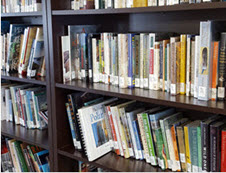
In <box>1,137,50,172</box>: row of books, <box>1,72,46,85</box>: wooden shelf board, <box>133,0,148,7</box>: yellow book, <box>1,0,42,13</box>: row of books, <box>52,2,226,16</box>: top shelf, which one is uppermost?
<box>1,0,42,13</box>: row of books

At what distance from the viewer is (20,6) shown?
5.73 feet

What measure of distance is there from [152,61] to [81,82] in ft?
1.39

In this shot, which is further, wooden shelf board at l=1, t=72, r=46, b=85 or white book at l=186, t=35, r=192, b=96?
wooden shelf board at l=1, t=72, r=46, b=85

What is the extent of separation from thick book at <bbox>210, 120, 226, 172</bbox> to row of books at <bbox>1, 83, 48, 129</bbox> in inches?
40.1

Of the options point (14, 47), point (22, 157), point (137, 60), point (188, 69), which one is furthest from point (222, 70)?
point (22, 157)

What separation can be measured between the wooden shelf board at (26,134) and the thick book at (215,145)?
0.90m

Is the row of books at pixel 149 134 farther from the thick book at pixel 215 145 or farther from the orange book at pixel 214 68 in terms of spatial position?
the orange book at pixel 214 68

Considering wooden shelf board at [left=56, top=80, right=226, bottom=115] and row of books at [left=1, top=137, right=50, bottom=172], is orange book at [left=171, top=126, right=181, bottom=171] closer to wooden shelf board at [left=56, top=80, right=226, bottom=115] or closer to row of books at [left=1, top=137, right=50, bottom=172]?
wooden shelf board at [left=56, top=80, right=226, bottom=115]

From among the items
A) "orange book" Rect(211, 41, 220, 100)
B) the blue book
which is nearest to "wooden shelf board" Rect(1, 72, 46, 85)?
the blue book

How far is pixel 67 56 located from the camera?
5.17 ft

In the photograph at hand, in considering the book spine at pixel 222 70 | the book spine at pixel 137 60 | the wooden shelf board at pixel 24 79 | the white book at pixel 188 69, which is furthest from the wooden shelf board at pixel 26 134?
the book spine at pixel 222 70

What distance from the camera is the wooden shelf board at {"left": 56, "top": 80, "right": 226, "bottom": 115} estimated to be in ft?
3.67

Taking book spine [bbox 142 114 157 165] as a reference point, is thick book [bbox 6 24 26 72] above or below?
above

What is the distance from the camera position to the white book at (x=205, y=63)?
1.13 meters
